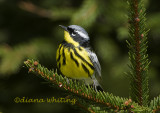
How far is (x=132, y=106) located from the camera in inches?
68.9

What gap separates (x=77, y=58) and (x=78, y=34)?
0.49m

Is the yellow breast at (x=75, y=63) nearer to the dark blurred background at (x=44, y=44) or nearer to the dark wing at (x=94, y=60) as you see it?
the dark wing at (x=94, y=60)

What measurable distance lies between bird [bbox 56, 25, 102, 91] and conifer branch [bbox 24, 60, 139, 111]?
2.74ft

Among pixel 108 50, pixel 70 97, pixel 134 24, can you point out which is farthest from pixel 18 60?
pixel 134 24

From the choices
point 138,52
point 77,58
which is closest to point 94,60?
point 77,58

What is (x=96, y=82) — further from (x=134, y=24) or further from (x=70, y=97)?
(x=134, y=24)

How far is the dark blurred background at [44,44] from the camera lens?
13.3 feet

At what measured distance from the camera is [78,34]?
3398mm

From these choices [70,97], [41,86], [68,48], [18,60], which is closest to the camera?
[70,97]

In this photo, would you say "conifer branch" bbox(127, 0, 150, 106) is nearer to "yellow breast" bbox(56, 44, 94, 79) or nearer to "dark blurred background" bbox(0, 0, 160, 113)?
"yellow breast" bbox(56, 44, 94, 79)

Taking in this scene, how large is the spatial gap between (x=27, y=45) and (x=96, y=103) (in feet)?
7.99

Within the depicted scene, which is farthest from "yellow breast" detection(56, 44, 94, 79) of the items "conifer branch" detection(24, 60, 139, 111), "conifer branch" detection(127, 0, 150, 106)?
"conifer branch" detection(127, 0, 150, 106)

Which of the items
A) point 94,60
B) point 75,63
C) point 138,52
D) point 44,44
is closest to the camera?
point 138,52

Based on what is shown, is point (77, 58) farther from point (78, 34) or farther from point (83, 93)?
point (83, 93)
